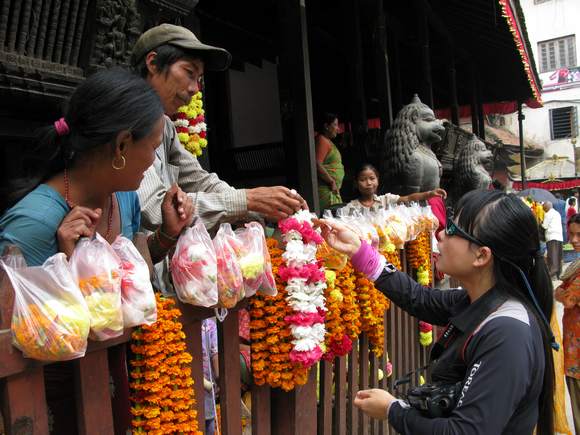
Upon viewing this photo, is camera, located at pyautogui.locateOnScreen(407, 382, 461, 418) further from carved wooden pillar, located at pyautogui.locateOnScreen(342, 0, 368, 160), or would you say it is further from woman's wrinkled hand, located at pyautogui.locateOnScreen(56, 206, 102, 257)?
carved wooden pillar, located at pyautogui.locateOnScreen(342, 0, 368, 160)

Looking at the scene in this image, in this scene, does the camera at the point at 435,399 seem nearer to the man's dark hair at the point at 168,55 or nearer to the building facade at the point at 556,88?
the man's dark hair at the point at 168,55

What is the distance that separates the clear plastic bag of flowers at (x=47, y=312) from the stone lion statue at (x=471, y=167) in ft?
26.4

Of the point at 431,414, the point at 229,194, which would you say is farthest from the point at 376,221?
the point at 431,414

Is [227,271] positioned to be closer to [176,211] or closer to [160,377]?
[176,211]

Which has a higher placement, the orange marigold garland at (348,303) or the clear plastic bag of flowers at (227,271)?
the clear plastic bag of flowers at (227,271)

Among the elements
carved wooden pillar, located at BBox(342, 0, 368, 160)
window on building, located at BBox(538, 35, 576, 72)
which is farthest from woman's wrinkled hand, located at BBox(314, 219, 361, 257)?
window on building, located at BBox(538, 35, 576, 72)

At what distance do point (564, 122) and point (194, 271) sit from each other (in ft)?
106

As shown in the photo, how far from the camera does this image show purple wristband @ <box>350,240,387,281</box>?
2.43 m

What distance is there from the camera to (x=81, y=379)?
4.46 ft

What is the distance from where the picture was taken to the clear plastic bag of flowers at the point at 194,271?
1618 mm

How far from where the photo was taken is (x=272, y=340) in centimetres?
205

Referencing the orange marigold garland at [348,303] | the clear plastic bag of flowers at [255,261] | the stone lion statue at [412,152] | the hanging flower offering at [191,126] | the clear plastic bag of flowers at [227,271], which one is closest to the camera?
the clear plastic bag of flowers at [227,271]

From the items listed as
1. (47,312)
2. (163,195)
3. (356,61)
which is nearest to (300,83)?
(163,195)

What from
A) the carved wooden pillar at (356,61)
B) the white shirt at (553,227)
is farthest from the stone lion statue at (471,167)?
the white shirt at (553,227)
